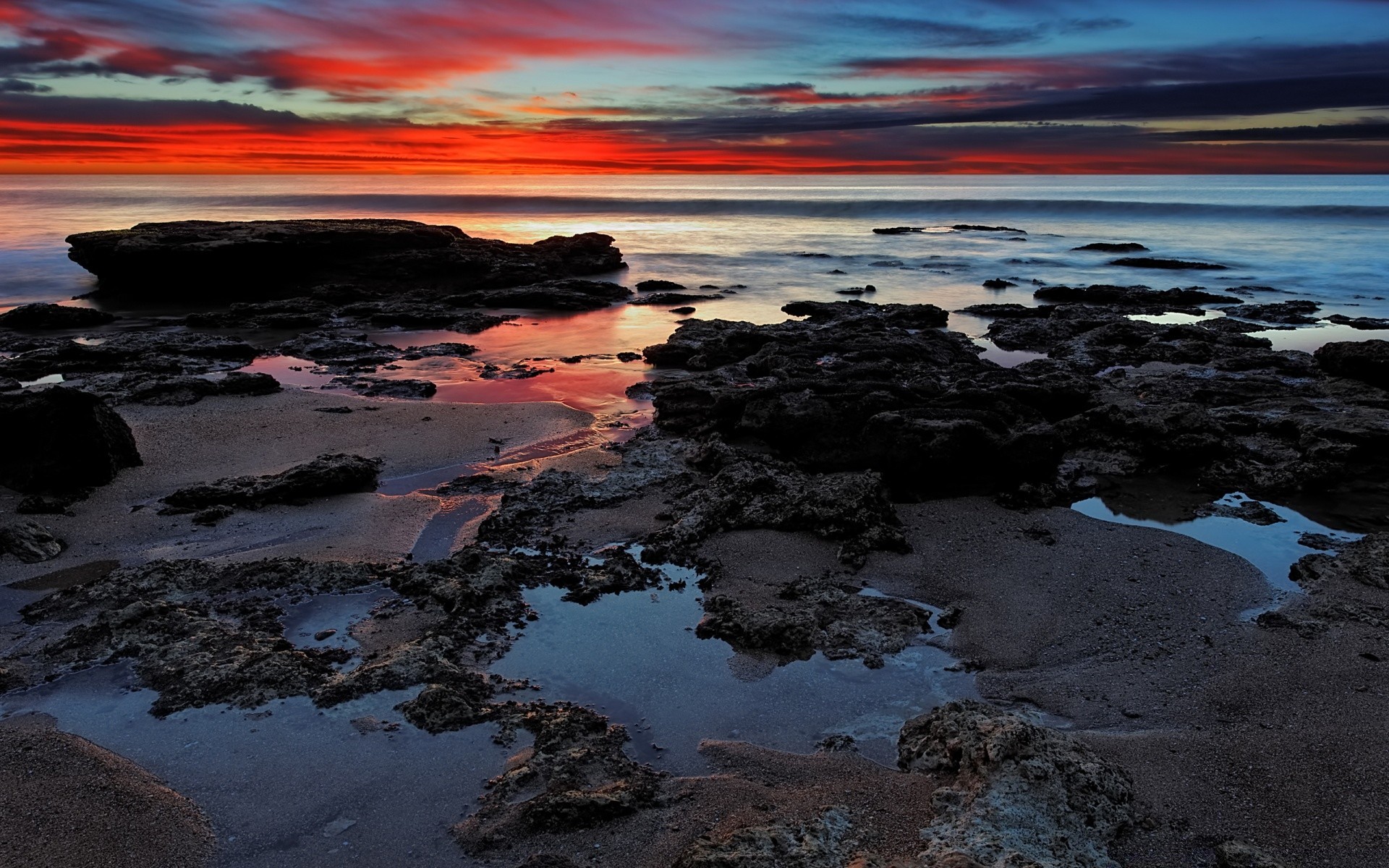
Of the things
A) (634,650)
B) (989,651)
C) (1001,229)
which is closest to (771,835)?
(634,650)

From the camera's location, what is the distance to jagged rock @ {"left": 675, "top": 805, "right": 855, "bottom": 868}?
3125mm

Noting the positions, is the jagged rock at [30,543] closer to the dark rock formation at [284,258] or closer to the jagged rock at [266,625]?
the jagged rock at [266,625]

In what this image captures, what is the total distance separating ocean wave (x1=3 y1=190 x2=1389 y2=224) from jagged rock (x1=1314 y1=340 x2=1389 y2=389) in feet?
144

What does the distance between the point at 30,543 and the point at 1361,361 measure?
1323 cm

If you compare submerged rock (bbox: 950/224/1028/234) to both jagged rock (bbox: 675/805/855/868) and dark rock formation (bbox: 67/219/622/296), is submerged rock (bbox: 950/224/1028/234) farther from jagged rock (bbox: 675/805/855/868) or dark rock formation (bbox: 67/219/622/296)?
jagged rock (bbox: 675/805/855/868)

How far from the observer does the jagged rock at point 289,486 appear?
272 inches

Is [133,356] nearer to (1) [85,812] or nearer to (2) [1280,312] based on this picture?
(1) [85,812]

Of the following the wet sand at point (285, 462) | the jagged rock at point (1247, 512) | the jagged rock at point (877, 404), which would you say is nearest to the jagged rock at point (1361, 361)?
the jagged rock at point (877, 404)

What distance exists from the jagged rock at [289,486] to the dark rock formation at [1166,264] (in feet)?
88.9

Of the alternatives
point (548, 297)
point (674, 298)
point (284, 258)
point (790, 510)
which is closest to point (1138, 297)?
point (674, 298)

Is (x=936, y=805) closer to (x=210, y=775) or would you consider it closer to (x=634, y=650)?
(x=634, y=650)

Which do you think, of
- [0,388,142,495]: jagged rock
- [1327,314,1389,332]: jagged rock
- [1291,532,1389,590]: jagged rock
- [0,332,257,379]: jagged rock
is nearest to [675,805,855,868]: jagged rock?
[1291,532,1389,590]: jagged rock

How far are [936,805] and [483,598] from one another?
3.01 m

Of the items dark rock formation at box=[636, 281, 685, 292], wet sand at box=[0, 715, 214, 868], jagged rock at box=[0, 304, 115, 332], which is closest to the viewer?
wet sand at box=[0, 715, 214, 868]
